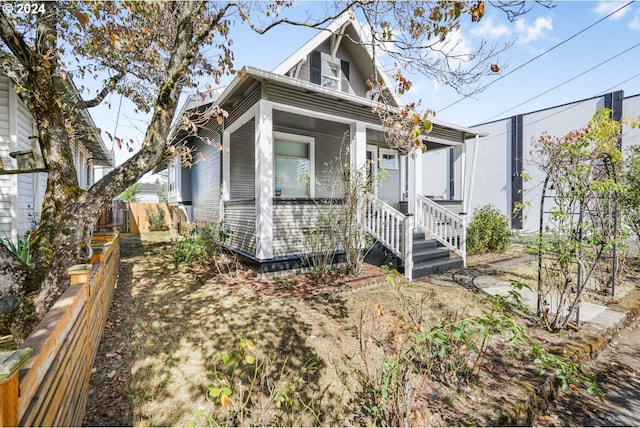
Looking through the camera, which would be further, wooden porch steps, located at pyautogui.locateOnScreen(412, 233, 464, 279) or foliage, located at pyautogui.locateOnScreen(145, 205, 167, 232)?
foliage, located at pyautogui.locateOnScreen(145, 205, 167, 232)

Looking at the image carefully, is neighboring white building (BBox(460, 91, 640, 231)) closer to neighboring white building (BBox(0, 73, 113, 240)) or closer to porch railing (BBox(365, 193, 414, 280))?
porch railing (BBox(365, 193, 414, 280))

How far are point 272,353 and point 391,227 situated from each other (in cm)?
422

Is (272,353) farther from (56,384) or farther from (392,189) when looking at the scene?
(392,189)

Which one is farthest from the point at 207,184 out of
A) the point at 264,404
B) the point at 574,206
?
the point at 574,206

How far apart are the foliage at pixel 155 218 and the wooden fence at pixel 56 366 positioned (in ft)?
47.1

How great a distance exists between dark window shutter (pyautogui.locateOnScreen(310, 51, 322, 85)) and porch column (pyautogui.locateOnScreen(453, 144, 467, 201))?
516cm

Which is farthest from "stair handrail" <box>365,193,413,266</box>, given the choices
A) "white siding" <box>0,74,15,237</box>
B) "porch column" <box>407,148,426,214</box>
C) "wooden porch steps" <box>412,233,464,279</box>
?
"white siding" <box>0,74,15,237</box>

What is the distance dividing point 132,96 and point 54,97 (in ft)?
15.8

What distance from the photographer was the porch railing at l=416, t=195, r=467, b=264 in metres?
7.27

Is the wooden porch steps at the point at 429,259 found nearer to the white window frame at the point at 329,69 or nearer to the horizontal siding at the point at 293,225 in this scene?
the horizontal siding at the point at 293,225

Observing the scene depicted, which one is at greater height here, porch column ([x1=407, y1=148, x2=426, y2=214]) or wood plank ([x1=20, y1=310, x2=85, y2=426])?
porch column ([x1=407, y1=148, x2=426, y2=214])

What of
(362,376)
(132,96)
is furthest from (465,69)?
(132,96)

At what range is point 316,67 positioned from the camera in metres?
8.63

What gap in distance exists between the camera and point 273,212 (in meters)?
6.17
